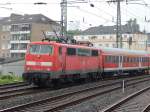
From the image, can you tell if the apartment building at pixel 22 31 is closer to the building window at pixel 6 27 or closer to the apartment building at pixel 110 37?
the building window at pixel 6 27

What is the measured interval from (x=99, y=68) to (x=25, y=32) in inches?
3309

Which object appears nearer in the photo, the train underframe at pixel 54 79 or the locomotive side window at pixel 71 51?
the train underframe at pixel 54 79

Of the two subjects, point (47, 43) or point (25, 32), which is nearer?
point (47, 43)

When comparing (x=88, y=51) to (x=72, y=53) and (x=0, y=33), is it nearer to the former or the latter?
(x=72, y=53)

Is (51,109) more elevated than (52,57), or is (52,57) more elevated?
(52,57)

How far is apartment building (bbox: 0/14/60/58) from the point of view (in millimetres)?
114000

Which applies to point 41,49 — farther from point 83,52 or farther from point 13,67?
point 13,67

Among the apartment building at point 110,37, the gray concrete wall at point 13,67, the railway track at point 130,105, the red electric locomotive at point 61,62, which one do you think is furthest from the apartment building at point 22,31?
the railway track at point 130,105

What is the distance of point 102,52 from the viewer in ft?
113

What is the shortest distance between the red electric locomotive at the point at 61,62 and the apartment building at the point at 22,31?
77973 mm

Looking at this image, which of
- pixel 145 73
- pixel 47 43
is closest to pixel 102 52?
pixel 47 43

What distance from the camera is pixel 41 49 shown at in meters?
25.5

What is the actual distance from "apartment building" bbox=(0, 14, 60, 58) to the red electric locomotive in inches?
3070

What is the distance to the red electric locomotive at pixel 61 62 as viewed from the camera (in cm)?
2486
